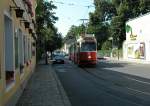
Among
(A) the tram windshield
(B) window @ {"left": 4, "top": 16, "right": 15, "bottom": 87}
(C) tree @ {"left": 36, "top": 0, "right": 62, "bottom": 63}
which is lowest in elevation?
(B) window @ {"left": 4, "top": 16, "right": 15, "bottom": 87}

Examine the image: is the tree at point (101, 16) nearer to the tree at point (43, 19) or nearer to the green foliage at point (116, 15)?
the green foliage at point (116, 15)

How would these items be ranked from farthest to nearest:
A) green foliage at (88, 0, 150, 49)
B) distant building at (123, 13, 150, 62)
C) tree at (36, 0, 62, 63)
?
green foliage at (88, 0, 150, 49) < tree at (36, 0, 62, 63) < distant building at (123, 13, 150, 62)

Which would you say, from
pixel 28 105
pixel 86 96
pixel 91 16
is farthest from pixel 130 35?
pixel 28 105

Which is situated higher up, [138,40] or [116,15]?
[116,15]

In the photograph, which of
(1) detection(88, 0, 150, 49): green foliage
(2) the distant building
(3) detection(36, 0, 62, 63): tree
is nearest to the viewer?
(2) the distant building

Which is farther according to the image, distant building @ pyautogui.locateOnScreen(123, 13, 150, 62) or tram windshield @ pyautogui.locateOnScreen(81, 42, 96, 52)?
distant building @ pyautogui.locateOnScreen(123, 13, 150, 62)

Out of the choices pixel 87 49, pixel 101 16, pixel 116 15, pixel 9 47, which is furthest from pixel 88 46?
pixel 101 16

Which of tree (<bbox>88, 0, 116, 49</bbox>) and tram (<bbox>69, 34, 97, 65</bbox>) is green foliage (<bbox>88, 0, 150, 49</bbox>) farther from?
tram (<bbox>69, 34, 97, 65</bbox>)

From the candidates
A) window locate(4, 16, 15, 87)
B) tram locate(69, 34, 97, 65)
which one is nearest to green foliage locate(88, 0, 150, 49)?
tram locate(69, 34, 97, 65)

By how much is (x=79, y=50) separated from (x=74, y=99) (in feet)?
99.2

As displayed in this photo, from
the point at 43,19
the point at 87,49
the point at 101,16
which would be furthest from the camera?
the point at 101,16

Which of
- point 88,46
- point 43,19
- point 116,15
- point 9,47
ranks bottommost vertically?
point 9,47

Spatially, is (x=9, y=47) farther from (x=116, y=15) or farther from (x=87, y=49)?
(x=116, y=15)

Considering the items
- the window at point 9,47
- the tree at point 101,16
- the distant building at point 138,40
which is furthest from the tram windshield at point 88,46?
the tree at point 101,16
